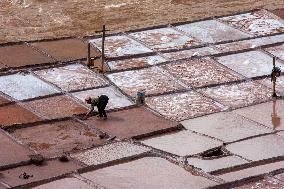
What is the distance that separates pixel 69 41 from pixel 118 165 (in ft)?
20.2

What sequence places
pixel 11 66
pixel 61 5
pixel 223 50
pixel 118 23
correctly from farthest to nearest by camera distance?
1. pixel 61 5
2. pixel 118 23
3. pixel 223 50
4. pixel 11 66

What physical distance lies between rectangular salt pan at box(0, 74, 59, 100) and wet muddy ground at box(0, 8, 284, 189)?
0.8 inches

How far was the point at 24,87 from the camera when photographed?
1454 centimetres

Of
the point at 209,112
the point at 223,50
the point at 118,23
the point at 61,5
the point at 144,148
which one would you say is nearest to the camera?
the point at 144,148

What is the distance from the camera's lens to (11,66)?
50.5ft

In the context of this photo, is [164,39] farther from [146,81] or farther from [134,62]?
[146,81]

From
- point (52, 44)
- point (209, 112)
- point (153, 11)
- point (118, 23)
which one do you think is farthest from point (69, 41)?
point (209, 112)

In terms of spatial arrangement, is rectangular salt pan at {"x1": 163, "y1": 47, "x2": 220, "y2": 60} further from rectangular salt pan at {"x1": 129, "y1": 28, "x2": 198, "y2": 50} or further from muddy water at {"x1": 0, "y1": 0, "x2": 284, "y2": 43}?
muddy water at {"x1": 0, "y1": 0, "x2": 284, "y2": 43}

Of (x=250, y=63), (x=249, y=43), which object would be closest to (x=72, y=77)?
(x=250, y=63)

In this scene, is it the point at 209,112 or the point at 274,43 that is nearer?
the point at 209,112

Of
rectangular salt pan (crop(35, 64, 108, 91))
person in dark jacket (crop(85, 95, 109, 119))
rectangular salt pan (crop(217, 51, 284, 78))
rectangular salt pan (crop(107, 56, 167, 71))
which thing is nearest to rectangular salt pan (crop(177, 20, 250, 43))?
rectangular salt pan (crop(217, 51, 284, 78))

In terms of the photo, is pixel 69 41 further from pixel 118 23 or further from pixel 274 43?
pixel 274 43

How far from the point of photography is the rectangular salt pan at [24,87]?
1425 cm

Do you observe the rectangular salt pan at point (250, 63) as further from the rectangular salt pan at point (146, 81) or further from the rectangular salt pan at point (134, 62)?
the rectangular salt pan at point (146, 81)
